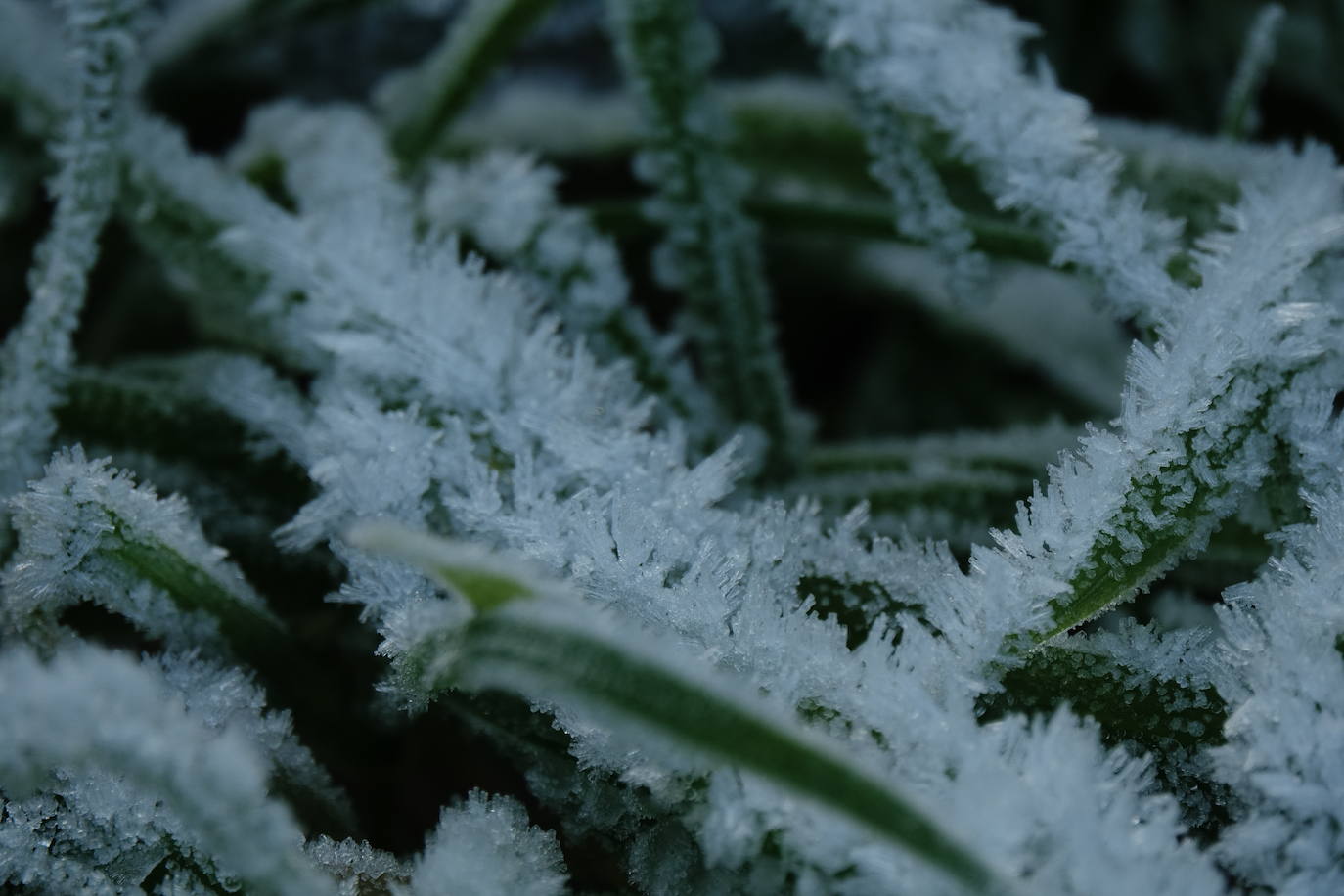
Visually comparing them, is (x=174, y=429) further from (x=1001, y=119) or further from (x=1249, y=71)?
(x=1249, y=71)

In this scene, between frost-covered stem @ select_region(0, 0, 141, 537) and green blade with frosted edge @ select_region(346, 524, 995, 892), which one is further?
frost-covered stem @ select_region(0, 0, 141, 537)

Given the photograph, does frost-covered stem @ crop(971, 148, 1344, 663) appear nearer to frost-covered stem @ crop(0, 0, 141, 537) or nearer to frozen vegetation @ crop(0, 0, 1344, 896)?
→ frozen vegetation @ crop(0, 0, 1344, 896)

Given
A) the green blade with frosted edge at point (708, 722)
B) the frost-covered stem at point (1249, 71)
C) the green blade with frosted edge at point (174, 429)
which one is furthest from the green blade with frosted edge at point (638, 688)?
the frost-covered stem at point (1249, 71)

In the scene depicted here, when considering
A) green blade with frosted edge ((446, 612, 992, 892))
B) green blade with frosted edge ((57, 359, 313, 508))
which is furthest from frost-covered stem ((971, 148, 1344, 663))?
green blade with frosted edge ((57, 359, 313, 508))

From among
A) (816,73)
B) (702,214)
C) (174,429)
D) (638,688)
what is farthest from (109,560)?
(816,73)

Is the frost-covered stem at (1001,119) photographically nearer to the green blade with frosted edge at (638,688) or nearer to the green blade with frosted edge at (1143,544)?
the green blade with frosted edge at (1143,544)

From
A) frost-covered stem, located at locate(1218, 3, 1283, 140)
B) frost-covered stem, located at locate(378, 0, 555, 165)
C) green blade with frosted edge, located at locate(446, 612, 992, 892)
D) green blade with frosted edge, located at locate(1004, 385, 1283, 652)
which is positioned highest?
frost-covered stem, located at locate(1218, 3, 1283, 140)
